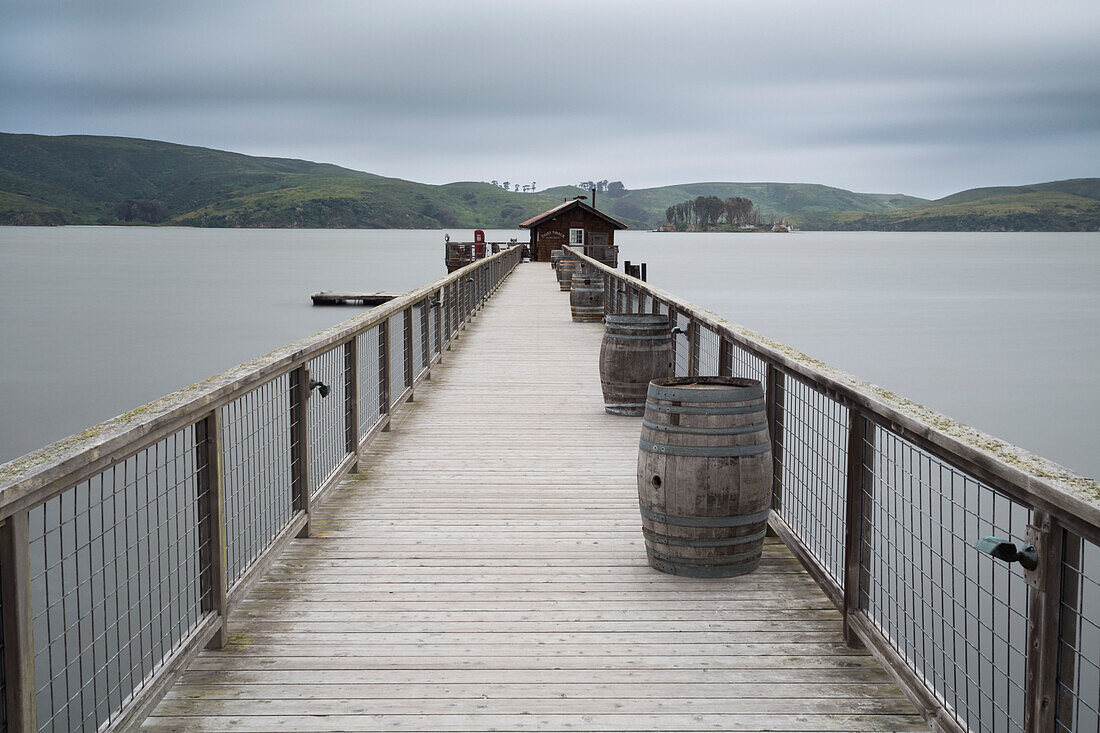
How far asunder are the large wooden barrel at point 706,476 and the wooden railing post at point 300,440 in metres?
1.71

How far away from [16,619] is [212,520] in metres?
1.28

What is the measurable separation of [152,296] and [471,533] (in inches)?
2276

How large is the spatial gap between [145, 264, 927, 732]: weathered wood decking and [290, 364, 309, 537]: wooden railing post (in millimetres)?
214

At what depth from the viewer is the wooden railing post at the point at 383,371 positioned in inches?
282

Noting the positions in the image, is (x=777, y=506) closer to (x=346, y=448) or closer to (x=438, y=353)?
(x=346, y=448)

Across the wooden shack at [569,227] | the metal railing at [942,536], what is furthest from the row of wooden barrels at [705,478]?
the wooden shack at [569,227]

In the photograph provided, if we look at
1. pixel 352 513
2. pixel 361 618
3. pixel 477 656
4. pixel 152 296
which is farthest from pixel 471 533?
pixel 152 296

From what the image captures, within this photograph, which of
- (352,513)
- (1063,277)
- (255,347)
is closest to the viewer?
(352,513)

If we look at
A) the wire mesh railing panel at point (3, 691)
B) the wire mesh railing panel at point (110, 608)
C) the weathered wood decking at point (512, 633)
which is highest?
the wire mesh railing panel at point (3, 691)

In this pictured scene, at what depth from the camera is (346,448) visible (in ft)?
21.3

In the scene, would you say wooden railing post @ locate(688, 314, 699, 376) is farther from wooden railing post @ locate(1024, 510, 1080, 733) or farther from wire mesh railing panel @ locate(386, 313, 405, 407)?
wooden railing post @ locate(1024, 510, 1080, 733)

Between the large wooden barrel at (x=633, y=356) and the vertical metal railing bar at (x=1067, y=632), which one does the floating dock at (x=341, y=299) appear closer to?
the large wooden barrel at (x=633, y=356)

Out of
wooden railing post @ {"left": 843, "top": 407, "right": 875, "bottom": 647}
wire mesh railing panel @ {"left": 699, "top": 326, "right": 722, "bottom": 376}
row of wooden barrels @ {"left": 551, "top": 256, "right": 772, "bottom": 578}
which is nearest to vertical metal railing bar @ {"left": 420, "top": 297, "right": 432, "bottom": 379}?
wire mesh railing panel @ {"left": 699, "top": 326, "right": 722, "bottom": 376}

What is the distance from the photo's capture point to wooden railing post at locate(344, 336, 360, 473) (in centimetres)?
605
